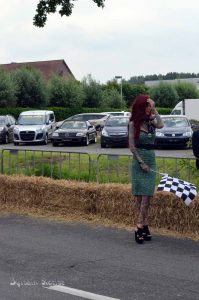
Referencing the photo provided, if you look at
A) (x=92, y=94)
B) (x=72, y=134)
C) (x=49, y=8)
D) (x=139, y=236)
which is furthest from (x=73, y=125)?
(x=92, y=94)

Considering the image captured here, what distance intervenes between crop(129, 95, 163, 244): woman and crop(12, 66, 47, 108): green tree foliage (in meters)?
44.3

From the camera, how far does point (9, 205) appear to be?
10.9m

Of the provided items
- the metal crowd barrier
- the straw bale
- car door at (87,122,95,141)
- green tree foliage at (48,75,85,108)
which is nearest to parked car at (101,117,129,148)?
car door at (87,122,95,141)

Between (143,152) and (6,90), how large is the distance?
41906mm

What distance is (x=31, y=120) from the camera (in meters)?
31.2

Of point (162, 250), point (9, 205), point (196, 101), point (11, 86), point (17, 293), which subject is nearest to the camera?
point (17, 293)

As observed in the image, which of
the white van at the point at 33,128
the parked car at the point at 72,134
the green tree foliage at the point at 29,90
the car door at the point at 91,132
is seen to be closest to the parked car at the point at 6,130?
the white van at the point at 33,128

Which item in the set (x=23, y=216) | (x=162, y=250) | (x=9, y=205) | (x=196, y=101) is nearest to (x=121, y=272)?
(x=162, y=250)

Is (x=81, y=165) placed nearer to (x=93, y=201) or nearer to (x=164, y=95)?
(x=93, y=201)

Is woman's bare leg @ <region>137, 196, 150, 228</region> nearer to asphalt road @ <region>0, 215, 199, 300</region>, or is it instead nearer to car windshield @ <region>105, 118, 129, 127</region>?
asphalt road @ <region>0, 215, 199, 300</region>

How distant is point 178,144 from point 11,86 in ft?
86.0

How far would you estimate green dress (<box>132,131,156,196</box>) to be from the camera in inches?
318

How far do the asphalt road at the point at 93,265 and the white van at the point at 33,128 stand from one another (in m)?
21.1

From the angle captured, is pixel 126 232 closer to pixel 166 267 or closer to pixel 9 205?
pixel 166 267
